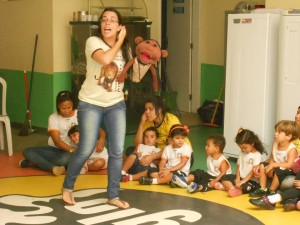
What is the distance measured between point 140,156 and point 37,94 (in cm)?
265

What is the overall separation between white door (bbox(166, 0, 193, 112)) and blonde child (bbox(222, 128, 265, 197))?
14.0ft

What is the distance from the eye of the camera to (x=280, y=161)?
17.5 ft

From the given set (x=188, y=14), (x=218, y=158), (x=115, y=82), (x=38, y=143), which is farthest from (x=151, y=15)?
(x=115, y=82)

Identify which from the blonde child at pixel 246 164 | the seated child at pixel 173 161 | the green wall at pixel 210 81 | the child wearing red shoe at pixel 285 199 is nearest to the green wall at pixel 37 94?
the green wall at pixel 210 81

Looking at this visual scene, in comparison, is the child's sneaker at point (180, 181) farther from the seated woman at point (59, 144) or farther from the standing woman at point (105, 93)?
A: the seated woman at point (59, 144)

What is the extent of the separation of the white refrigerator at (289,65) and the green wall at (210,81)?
2.99 meters

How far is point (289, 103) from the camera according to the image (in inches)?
238

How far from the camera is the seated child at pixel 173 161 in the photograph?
559cm

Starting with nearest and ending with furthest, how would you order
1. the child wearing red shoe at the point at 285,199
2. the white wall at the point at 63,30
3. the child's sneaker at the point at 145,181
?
the child wearing red shoe at the point at 285,199
the child's sneaker at the point at 145,181
the white wall at the point at 63,30

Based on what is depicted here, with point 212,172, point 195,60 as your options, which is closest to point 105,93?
point 212,172

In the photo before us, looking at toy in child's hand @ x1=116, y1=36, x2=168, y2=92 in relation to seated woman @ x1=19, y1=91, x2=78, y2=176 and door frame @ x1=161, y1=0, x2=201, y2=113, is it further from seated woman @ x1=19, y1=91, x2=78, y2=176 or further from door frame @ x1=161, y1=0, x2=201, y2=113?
door frame @ x1=161, y1=0, x2=201, y2=113

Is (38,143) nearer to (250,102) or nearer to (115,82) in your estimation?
(250,102)

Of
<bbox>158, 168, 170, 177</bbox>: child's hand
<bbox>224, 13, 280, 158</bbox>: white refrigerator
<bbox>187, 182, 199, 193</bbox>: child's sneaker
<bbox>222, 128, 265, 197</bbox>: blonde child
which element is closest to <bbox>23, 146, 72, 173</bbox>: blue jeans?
<bbox>158, 168, 170, 177</bbox>: child's hand

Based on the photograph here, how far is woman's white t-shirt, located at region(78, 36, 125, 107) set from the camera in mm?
4660
